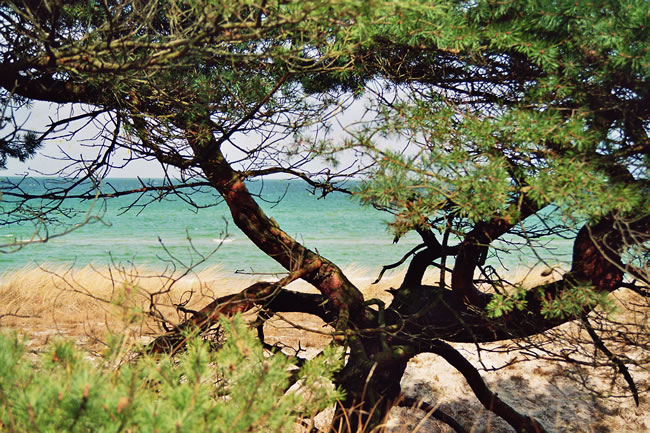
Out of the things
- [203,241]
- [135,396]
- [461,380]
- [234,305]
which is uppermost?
[203,241]

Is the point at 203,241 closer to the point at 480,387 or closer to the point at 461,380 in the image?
the point at 461,380

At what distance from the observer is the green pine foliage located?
1.35 meters

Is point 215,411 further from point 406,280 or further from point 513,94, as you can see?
point 406,280

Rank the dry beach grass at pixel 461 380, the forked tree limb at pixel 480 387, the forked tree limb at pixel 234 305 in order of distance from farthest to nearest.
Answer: the dry beach grass at pixel 461 380 < the forked tree limb at pixel 480 387 < the forked tree limb at pixel 234 305

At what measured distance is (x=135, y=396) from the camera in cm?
145

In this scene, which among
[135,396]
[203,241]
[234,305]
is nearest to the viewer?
[135,396]

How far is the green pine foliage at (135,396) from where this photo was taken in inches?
53.0

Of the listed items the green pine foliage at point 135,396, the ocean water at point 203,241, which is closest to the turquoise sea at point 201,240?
the ocean water at point 203,241

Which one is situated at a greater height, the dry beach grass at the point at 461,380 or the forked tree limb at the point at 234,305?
the forked tree limb at the point at 234,305

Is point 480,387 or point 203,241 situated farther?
point 203,241

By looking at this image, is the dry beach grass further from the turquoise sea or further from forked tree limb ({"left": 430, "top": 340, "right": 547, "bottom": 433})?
the turquoise sea

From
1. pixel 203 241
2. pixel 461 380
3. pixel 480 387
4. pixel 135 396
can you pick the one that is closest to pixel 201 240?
pixel 203 241

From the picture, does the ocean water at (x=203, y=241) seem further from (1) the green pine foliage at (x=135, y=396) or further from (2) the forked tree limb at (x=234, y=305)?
(1) the green pine foliage at (x=135, y=396)

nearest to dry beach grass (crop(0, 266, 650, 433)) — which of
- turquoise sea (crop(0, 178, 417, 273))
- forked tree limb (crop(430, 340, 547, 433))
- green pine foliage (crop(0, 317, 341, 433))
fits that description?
forked tree limb (crop(430, 340, 547, 433))
